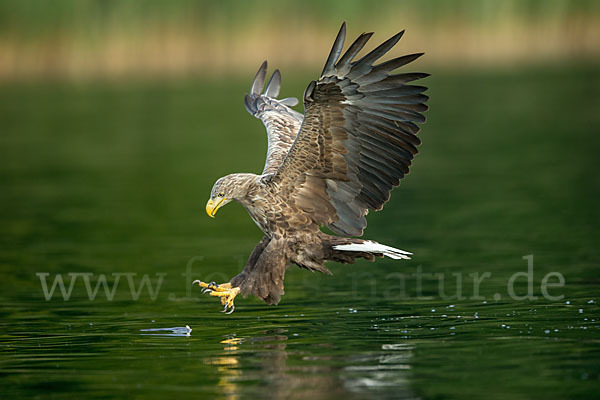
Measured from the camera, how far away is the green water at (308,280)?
593 cm

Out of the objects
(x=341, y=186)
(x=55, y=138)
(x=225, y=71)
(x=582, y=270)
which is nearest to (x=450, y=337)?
(x=341, y=186)

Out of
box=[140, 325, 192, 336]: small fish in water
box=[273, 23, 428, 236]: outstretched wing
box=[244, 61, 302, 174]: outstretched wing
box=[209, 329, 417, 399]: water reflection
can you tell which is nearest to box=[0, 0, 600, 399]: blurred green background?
box=[209, 329, 417, 399]: water reflection

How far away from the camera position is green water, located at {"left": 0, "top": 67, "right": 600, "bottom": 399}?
593 centimetres

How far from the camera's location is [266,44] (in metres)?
30.3

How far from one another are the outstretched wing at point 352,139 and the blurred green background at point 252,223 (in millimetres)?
797

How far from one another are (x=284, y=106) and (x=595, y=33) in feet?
82.7

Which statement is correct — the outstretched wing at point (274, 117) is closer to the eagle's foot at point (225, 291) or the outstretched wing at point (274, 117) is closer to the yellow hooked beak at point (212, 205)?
the yellow hooked beak at point (212, 205)

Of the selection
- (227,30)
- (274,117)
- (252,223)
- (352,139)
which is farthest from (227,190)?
(227,30)

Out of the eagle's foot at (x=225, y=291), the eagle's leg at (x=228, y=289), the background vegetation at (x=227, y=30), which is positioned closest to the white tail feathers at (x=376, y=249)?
the eagle's leg at (x=228, y=289)

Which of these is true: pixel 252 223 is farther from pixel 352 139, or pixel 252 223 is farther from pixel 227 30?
pixel 227 30

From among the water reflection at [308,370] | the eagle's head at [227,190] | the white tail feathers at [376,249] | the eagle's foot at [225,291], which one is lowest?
the water reflection at [308,370]

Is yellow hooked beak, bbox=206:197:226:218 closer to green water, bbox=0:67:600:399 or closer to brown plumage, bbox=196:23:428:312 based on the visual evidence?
brown plumage, bbox=196:23:428:312

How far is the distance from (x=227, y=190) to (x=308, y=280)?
2.30m

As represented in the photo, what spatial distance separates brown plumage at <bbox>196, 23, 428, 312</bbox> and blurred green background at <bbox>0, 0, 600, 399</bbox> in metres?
0.46
